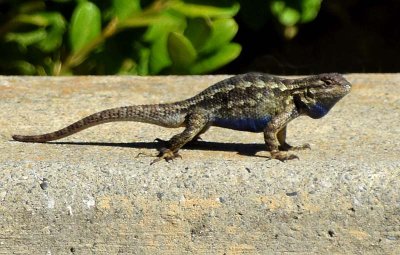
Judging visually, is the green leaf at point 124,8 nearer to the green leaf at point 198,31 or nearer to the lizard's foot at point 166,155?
the green leaf at point 198,31

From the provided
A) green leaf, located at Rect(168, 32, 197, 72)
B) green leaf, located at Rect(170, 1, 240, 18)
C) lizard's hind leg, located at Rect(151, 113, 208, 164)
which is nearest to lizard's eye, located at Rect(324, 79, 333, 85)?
lizard's hind leg, located at Rect(151, 113, 208, 164)

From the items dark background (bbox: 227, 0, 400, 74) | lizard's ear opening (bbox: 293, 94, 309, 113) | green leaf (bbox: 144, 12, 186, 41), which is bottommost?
dark background (bbox: 227, 0, 400, 74)

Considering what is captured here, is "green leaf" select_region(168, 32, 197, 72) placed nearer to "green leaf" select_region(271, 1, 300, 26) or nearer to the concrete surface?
"green leaf" select_region(271, 1, 300, 26)

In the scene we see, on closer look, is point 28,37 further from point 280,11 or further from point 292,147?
point 292,147

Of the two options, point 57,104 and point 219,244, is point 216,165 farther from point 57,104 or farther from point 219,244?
point 57,104

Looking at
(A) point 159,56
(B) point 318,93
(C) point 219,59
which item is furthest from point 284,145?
(A) point 159,56

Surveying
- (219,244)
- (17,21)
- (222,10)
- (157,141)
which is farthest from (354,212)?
(17,21)

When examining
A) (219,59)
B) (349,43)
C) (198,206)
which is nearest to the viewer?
(198,206)
